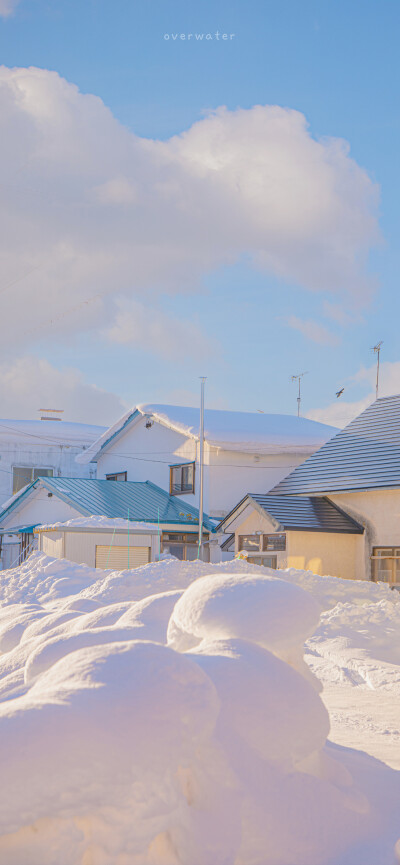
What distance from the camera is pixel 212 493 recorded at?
26.3 m

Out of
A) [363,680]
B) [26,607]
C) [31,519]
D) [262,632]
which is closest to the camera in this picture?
[262,632]

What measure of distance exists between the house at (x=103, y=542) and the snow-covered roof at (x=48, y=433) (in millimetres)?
10131

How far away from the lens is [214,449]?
2630 centimetres

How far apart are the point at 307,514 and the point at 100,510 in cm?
825

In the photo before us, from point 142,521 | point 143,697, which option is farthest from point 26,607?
point 142,521

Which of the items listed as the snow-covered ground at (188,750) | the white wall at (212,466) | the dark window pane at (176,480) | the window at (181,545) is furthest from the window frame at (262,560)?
the snow-covered ground at (188,750)

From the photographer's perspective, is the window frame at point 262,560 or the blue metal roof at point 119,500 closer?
the window frame at point 262,560

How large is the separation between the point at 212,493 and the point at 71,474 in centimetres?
952

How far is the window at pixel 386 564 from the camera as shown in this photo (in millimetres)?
17969

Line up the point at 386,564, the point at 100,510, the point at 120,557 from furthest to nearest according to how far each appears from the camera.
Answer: the point at 100,510, the point at 120,557, the point at 386,564

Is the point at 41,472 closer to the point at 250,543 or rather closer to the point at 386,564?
the point at 250,543

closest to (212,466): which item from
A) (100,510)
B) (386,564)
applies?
(100,510)

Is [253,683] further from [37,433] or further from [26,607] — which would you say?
[37,433]

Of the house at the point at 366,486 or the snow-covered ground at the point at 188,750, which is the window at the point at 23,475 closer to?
the house at the point at 366,486
